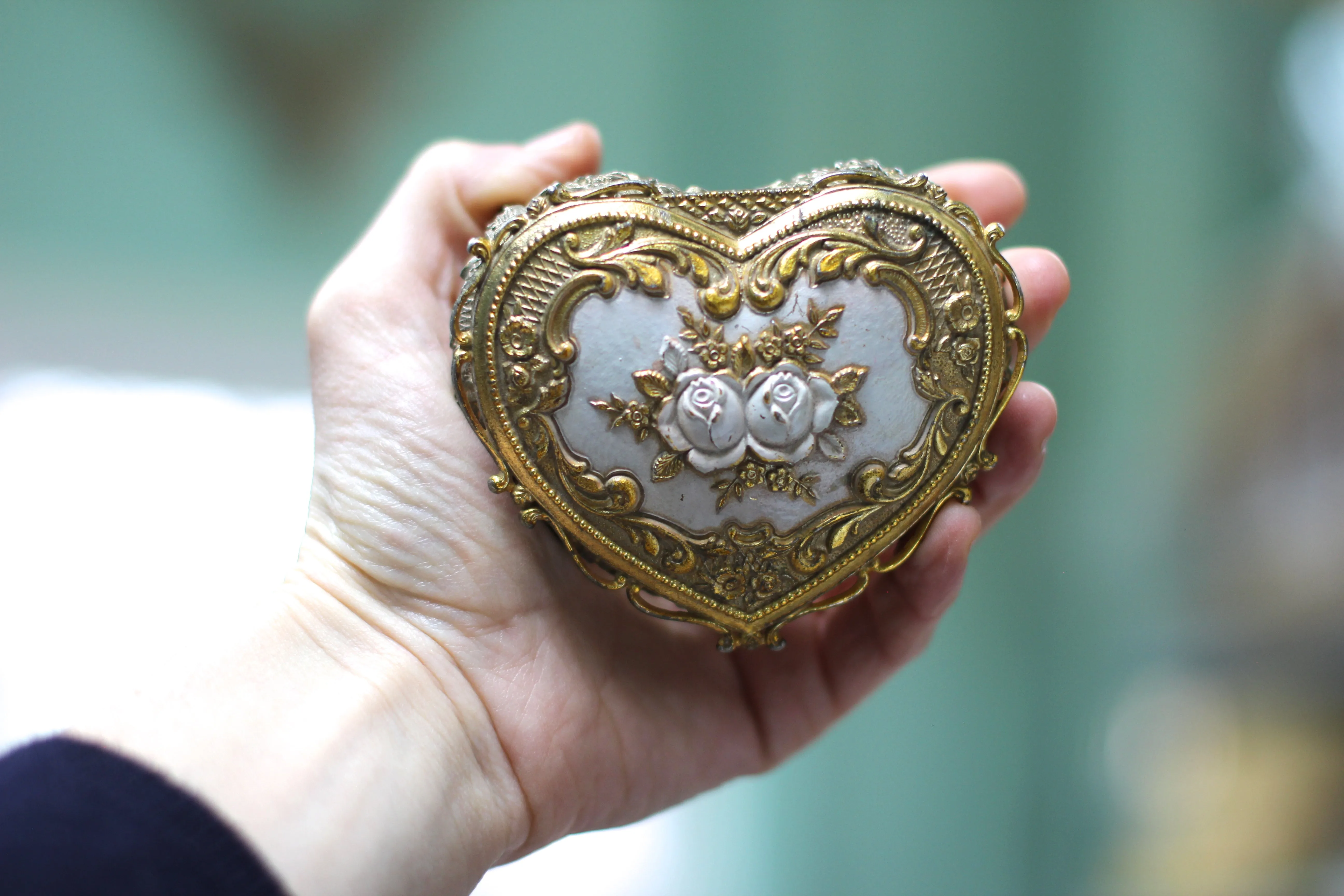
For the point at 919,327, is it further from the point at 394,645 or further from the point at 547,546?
the point at 394,645

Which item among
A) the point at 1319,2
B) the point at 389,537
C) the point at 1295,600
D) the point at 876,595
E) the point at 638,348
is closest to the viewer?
the point at 638,348

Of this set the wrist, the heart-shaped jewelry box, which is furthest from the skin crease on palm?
the heart-shaped jewelry box

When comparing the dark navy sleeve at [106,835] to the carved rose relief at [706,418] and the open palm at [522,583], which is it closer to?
the open palm at [522,583]

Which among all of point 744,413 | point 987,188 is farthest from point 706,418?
point 987,188

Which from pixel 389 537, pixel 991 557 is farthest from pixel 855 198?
pixel 991 557

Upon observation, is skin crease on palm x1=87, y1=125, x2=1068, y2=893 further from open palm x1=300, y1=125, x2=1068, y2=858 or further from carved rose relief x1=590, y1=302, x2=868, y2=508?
carved rose relief x1=590, y1=302, x2=868, y2=508

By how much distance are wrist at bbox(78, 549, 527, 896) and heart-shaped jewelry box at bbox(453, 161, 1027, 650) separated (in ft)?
1.11

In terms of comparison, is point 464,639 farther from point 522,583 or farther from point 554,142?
point 554,142

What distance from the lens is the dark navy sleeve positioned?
1.22m

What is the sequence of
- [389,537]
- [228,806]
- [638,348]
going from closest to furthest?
[228,806] → [638,348] → [389,537]

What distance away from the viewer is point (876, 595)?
1.84 meters

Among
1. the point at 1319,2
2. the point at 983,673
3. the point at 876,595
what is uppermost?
the point at 1319,2

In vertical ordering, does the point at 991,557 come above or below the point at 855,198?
below

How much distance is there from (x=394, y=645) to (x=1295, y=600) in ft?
9.28
